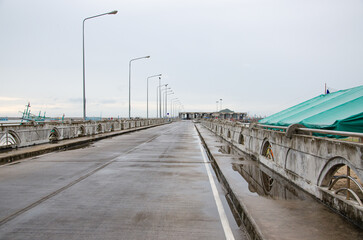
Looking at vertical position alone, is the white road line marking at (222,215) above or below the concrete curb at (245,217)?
below

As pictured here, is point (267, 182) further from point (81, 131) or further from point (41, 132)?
point (81, 131)

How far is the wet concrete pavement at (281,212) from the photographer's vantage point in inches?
195

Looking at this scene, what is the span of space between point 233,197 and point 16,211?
14.9ft

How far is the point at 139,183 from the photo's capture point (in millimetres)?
9359

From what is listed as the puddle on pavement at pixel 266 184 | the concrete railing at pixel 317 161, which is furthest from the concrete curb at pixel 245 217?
the concrete railing at pixel 317 161

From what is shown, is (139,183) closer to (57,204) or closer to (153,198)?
(153,198)

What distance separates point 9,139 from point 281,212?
15388 mm

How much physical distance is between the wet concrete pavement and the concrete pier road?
0.39 metres

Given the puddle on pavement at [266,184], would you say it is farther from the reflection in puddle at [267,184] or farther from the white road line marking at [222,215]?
the white road line marking at [222,215]

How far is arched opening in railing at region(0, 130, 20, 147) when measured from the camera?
1642cm

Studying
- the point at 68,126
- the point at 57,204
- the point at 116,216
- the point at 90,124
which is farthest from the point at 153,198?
the point at 90,124

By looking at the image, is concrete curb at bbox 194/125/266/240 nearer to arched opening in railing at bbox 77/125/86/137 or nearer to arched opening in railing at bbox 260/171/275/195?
arched opening in railing at bbox 260/171/275/195

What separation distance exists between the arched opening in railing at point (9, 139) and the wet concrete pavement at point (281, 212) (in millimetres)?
12127

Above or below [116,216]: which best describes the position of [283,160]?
above
